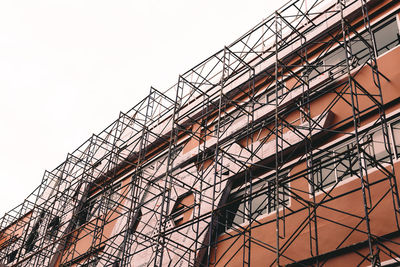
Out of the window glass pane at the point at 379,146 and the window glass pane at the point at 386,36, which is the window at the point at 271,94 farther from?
the window glass pane at the point at 379,146

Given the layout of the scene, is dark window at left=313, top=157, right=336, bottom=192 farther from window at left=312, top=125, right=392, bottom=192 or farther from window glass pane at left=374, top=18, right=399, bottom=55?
window glass pane at left=374, top=18, right=399, bottom=55

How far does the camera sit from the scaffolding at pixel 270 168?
38.1 feet

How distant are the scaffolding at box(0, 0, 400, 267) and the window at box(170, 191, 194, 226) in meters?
0.05

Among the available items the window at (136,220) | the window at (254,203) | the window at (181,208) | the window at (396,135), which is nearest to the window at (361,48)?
the window at (396,135)

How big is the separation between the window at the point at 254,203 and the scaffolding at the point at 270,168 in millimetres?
52

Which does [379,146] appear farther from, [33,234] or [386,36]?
[33,234]

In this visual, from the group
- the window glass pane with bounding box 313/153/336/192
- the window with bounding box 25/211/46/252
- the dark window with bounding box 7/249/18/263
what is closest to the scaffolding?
the window glass pane with bounding box 313/153/336/192

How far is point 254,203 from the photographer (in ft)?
48.8

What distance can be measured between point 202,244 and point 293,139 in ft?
14.5

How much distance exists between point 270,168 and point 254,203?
1713mm

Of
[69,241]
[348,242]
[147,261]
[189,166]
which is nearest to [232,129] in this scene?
[189,166]

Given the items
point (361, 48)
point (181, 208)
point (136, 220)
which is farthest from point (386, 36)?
point (136, 220)

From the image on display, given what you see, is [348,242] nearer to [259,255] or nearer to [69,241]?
[259,255]

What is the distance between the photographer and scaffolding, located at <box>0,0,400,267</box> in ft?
38.1
